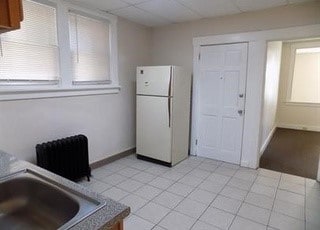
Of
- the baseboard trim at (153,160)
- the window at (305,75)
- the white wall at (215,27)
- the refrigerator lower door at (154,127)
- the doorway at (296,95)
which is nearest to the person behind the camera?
the white wall at (215,27)

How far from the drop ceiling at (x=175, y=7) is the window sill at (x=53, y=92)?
1164 mm

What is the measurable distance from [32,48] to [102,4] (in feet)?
3.65

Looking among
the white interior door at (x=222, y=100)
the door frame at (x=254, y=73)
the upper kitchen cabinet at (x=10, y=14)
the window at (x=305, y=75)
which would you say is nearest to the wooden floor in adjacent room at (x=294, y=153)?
the door frame at (x=254, y=73)

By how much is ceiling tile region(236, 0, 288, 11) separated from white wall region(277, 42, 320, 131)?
3672 mm

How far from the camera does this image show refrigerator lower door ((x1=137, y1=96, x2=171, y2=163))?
364cm

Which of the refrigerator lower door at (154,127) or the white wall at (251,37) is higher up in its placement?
the white wall at (251,37)

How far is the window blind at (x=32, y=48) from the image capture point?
2.45 meters

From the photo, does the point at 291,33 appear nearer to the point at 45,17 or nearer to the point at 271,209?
the point at 271,209

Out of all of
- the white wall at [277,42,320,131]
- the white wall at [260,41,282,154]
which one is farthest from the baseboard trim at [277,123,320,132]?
the white wall at [260,41,282,154]

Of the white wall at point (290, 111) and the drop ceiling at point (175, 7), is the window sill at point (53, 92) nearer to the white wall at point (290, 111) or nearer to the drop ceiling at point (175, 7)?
the drop ceiling at point (175, 7)

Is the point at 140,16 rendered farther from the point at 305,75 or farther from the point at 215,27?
the point at 305,75

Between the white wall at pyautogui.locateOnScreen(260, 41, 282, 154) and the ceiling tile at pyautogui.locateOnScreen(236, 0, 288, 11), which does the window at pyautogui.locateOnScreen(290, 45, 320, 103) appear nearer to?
the white wall at pyautogui.locateOnScreen(260, 41, 282, 154)

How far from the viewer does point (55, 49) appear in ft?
9.50

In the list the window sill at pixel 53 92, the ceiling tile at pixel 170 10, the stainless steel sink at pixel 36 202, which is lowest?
the stainless steel sink at pixel 36 202
